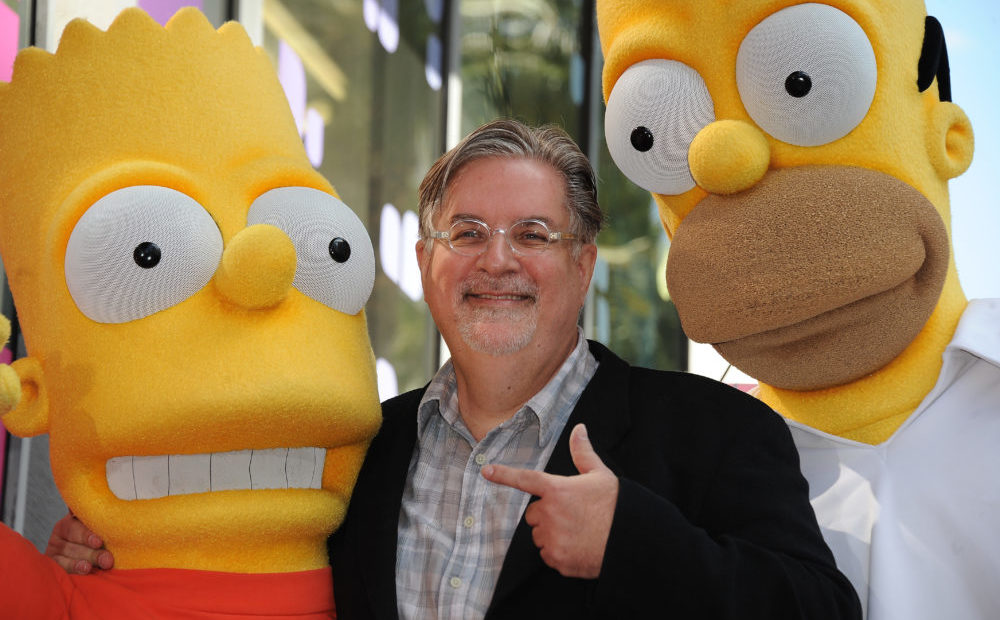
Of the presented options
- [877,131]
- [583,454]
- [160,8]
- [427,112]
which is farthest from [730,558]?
[427,112]

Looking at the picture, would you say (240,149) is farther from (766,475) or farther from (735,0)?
(766,475)

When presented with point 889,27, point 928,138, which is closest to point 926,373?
point 928,138

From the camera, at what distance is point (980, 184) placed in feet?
9.19

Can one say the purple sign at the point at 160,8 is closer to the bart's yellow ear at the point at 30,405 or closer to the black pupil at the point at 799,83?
the bart's yellow ear at the point at 30,405

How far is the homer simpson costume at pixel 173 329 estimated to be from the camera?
4.19 ft

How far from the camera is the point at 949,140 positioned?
149cm

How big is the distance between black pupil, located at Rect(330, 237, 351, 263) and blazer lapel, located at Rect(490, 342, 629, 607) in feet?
1.32

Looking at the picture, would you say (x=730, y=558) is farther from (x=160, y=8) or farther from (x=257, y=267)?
(x=160, y=8)

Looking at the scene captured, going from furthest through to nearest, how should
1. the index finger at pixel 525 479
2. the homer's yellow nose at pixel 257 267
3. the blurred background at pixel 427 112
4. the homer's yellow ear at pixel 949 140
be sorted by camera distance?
the blurred background at pixel 427 112 < the homer's yellow ear at pixel 949 140 < the homer's yellow nose at pixel 257 267 < the index finger at pixel 525 479

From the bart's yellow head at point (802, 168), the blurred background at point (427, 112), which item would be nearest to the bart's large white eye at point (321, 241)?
the bart's yellow head at point (802, 168)

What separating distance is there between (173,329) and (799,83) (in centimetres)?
91

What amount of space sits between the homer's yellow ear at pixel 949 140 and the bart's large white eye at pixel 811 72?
12cm

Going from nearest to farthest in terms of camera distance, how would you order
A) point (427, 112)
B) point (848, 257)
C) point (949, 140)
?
point (848, 257)
point (949, 140)
point (427, 112)

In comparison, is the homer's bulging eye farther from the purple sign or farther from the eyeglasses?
the purple sign
